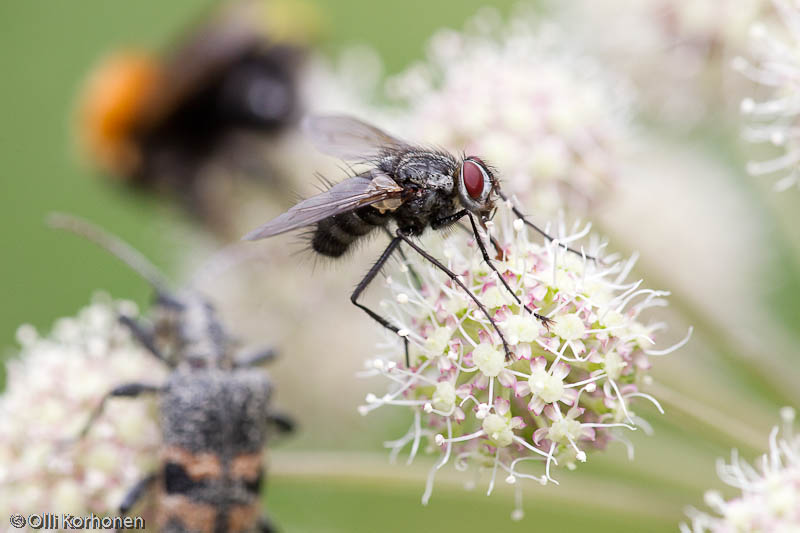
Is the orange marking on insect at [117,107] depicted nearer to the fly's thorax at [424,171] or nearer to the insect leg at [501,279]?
the fly's thorax at [424,171]

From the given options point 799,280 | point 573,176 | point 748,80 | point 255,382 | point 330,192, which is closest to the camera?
point 330,192

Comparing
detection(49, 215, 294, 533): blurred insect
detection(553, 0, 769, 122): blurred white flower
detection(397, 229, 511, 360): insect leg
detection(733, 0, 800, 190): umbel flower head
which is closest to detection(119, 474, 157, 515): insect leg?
detection(49, 215, 294, 533): blurred insect

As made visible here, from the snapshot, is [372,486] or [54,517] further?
[372,486]

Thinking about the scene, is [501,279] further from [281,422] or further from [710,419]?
[281,422]

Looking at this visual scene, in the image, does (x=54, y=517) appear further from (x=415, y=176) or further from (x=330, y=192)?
(x=415, y=176)

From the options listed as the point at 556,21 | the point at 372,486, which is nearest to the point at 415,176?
the point at 372,486

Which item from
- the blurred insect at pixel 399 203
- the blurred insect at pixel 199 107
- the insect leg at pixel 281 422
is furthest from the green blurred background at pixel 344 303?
the blurred insect at pixel 399 203
